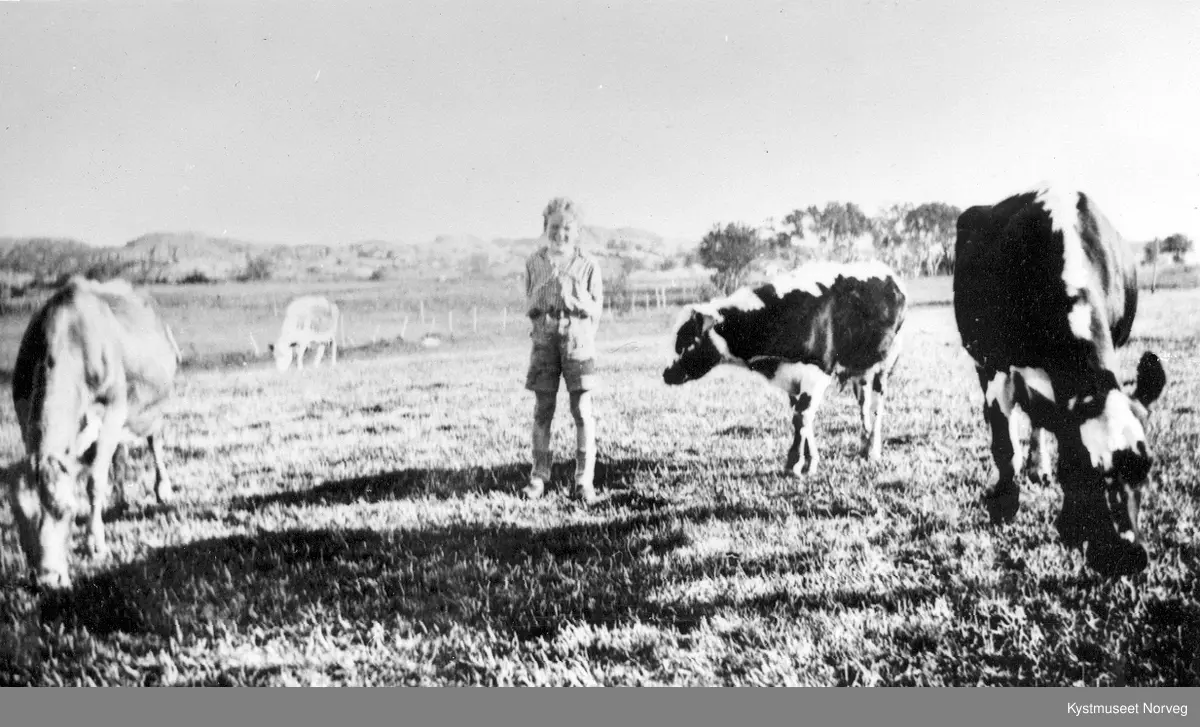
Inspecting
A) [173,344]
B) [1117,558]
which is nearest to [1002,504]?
[1117,558]

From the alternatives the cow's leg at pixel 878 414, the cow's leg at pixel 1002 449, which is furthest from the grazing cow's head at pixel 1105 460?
the cow's leg at pixel 878 414

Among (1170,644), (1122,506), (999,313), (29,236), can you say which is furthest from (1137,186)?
(29,236)

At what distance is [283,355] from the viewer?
3.43m

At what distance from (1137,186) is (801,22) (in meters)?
1.51

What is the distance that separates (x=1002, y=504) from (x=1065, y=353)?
63cm

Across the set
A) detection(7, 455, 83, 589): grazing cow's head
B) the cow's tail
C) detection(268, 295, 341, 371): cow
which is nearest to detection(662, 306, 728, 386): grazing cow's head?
detection(268, 295, 341, 371): cow

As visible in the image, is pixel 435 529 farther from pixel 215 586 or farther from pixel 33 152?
pixel 33 152

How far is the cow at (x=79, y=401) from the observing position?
114 inches

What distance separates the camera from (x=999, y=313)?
3049 millimetres

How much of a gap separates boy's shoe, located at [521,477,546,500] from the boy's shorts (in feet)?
1.22

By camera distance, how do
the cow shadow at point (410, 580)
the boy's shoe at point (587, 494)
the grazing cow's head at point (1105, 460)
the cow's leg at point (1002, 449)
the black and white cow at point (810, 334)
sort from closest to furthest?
the grazing cow's head at point (1105, 460) → the cow shadow at point (410, 580) → the cow's leg at point (1002, 449) → the boy's shoe at point (587, 494) → the black and white cow at point (810, 334)

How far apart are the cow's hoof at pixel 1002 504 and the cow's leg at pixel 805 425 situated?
2.15 ft

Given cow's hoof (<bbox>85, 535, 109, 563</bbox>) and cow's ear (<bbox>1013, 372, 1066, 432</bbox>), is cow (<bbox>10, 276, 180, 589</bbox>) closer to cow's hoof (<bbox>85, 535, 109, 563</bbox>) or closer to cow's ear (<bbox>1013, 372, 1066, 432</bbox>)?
cow's hoof (<bbox>85, 535, 109, 563</bbox>)

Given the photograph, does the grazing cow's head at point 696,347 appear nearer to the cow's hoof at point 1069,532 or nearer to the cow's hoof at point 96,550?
the cow's hoof at point 1069,532
